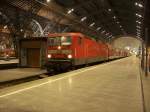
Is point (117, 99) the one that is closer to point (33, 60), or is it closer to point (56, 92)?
point (56, 92)

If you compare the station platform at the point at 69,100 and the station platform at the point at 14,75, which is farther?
the station platform at the point at 14,75

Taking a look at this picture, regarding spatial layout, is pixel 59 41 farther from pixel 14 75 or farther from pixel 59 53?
pixel 14 75

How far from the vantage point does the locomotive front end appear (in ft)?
67.8

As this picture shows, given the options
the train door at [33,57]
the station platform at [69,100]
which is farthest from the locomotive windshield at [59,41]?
the station platform at [69,100]

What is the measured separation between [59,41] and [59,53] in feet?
3.33

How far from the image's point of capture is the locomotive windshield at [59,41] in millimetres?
21312

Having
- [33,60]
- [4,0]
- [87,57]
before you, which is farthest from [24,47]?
[4,0]

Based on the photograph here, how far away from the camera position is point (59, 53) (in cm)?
2122

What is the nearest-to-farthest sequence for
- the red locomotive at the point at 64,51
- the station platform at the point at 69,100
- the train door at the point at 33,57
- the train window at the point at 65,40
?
the station platform at the point at 69,100, the red locomotive at the point at 64,51, the train window at the point at 65,40, the train door at the point at 33,57

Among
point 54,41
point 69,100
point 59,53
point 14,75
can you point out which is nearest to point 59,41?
point 54,41

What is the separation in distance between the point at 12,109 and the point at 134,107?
334 cm

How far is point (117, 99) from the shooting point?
889 cm

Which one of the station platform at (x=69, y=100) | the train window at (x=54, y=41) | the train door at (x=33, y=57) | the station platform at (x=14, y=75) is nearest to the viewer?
the station platform at (x=69, y=100)

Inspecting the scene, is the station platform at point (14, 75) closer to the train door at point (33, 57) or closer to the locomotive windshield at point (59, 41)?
the locomotive windshield at point (59, 41)
